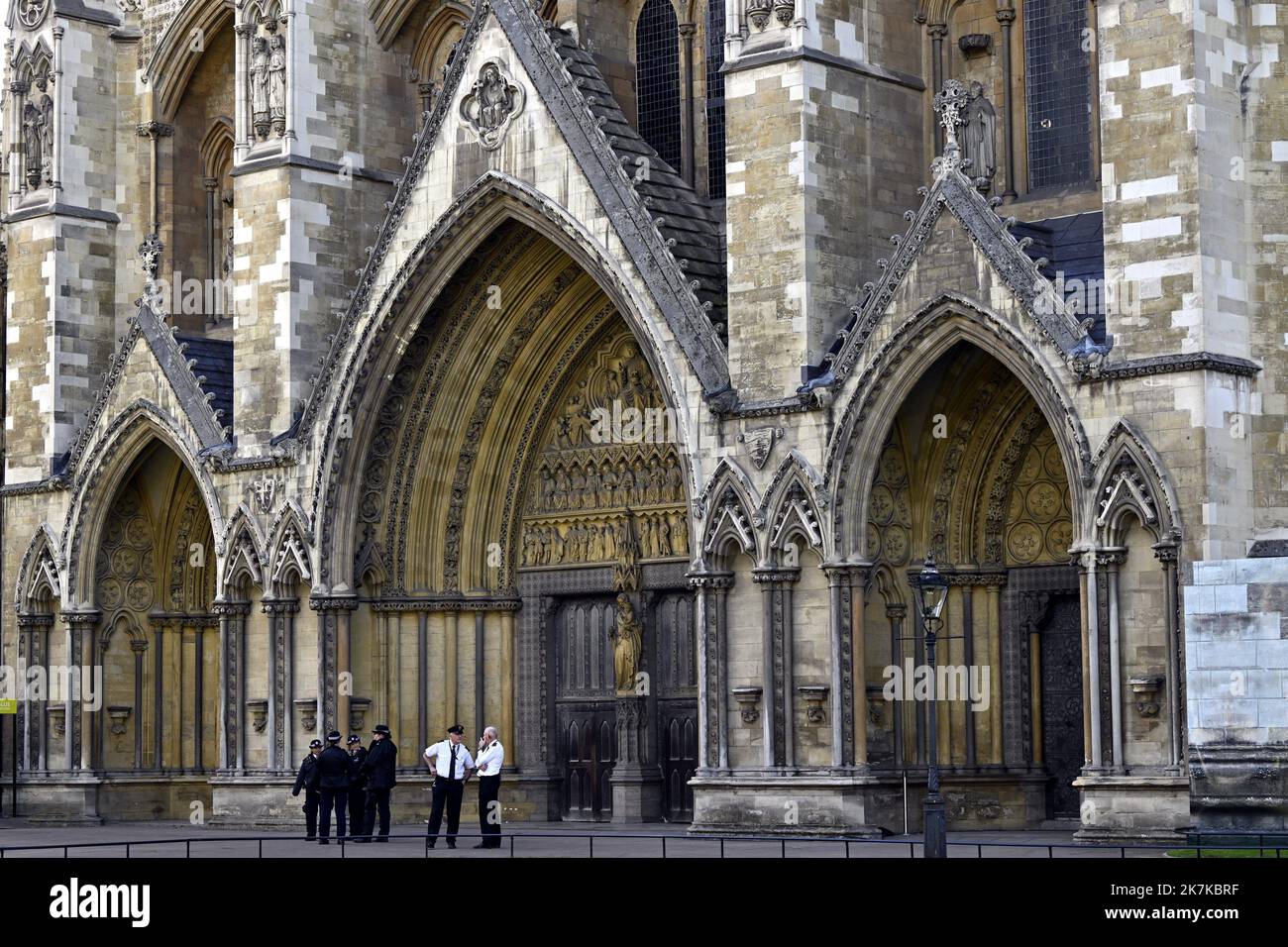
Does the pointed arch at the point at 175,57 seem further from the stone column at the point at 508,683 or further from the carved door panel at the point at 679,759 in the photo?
the carved door panel at the point at 679,759

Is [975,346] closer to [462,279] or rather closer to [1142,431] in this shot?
[1142,431]

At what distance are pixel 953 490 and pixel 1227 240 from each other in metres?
5.28

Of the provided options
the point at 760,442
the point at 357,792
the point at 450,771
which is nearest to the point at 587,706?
the point at 357,792

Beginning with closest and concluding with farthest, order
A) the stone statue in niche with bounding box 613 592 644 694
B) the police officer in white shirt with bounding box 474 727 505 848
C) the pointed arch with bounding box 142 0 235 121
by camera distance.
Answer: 1. the police officer in white shirt with bounding box 474 727 505 848
2. the stone statue in niche with bounding box 613 592 644 694
3. the pointed arch with bounding box 142 0 235 121

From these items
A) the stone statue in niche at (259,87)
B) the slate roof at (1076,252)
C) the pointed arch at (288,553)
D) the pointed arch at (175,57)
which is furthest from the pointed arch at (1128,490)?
the pointed arch at (175,57)

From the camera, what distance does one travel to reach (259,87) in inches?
1411

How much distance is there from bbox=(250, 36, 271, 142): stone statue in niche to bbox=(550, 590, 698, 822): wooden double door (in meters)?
8.20

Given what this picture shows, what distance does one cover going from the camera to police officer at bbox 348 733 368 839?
29594 mm

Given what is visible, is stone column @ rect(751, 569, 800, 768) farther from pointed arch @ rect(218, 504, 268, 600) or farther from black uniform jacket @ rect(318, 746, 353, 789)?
pointed arch @ rect(218, 504, 268, 600)

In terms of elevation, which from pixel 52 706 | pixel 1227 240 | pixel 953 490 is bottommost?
pixel 52 706

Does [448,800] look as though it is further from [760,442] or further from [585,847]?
[760,442]

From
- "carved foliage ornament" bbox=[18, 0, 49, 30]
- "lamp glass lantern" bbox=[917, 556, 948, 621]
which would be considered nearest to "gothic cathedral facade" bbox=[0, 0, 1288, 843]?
"carved foliage ornament" bbox=[18, 0, 49, 30]

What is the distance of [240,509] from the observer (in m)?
35.3

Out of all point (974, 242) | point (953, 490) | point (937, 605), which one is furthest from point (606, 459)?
point (937, 605)
